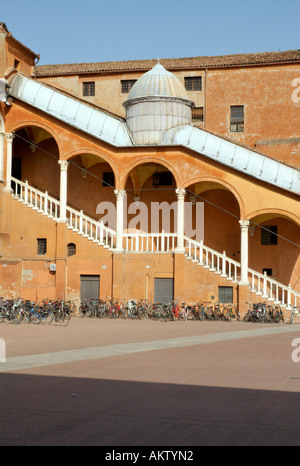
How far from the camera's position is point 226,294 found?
90.5 ft

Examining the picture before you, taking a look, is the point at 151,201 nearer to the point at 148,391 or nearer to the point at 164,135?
the point at 164,135

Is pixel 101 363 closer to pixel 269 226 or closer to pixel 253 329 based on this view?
pixel 253 329

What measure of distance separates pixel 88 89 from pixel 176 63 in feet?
17.2

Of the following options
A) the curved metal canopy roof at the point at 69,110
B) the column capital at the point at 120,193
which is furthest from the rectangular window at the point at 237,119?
the column capital at the point at 120,193

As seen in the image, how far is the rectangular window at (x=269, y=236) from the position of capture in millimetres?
30906

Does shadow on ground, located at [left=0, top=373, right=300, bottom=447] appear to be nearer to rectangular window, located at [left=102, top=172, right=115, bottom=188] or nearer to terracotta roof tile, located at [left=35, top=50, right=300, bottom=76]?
rectangular window, located at [left=102, top=172, right=115, bottom=188]

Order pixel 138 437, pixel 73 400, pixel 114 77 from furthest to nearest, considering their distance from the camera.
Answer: pixel 114 77
pixel 73 400
pixel 138 437

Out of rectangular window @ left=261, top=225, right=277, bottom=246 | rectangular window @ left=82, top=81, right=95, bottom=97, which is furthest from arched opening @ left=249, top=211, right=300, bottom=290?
rectangular window @ left=82, top=81, right=95, bottom=97

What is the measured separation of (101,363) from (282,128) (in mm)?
22750

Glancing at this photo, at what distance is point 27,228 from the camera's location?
29.7 metres

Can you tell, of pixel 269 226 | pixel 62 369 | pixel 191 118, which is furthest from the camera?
pixel 191 118

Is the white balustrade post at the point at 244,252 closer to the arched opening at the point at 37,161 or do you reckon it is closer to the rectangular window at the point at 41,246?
the rectangular window at the point at 41,246

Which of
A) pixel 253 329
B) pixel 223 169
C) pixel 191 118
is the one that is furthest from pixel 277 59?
pixel 253 329

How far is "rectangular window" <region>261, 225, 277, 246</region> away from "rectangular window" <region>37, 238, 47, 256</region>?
10673mm
